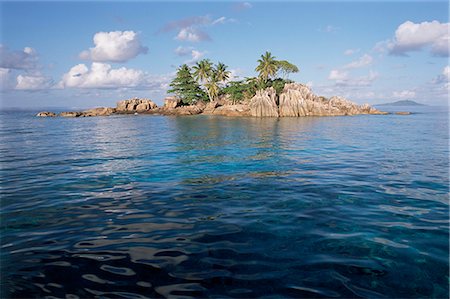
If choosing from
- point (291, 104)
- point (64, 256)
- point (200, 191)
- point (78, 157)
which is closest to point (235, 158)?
point (200, 191)

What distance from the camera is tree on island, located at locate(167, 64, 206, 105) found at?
320 ft

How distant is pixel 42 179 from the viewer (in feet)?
47.8

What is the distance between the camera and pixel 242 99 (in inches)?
3622

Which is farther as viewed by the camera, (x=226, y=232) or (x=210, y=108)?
(x=210, y=108)

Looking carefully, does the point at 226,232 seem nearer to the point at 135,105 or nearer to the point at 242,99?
the point at 242,99

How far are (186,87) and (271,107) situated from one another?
36.3 m

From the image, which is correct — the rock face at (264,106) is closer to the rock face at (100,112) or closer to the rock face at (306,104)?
the rock face at (306,104)

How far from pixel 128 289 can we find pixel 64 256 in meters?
2.40

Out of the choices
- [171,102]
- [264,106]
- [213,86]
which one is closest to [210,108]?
[213,86]

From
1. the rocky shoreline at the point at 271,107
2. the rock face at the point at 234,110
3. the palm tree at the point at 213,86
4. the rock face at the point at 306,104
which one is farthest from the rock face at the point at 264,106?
the palm tree at the point at 213,86

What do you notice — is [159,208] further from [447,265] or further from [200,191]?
[447,265]

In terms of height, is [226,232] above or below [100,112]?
below

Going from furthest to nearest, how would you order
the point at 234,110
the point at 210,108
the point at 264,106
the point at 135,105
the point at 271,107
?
the point at 135,105, the point at 210,108, the point at 234,110, the point at 264,106, the point at 271,107

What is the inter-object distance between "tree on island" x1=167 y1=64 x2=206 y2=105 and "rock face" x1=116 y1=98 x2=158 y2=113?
1205cm
